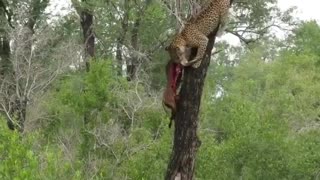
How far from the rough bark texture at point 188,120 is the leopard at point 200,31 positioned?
8 cm

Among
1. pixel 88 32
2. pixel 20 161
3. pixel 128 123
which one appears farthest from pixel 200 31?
pixel 88 32

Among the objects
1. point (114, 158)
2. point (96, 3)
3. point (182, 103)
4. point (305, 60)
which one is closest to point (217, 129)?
point (114, 158)

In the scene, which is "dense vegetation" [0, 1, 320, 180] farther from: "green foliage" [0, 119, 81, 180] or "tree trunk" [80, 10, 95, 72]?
"tree trunk" [80, 10, 95, 72]

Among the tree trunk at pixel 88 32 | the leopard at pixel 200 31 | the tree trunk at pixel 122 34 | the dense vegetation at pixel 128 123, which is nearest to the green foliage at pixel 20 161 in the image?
the dense vegetation at pixel 128 123

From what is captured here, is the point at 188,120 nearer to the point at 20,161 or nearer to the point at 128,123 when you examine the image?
the point at 20,161

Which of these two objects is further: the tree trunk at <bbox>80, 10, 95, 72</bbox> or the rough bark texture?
the tree trunk at <bbox>80, 10, 95, 72</bbox>

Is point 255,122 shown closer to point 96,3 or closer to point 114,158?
point 114,158

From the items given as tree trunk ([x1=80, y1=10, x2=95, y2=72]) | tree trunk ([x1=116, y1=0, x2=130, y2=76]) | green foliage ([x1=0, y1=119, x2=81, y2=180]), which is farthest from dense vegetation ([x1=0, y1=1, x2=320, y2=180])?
tree trunk ([x1=80, y1=10, x2=95, y2=72])

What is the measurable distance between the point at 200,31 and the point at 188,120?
3.05 feet

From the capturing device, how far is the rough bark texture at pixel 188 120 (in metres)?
7.28

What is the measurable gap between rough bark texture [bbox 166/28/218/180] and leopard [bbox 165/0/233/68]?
8 cm

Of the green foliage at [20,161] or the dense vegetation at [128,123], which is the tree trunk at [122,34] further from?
the green foliage at [20,161]

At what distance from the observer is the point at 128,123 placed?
16359mm

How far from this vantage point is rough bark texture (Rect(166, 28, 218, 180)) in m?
7.28
